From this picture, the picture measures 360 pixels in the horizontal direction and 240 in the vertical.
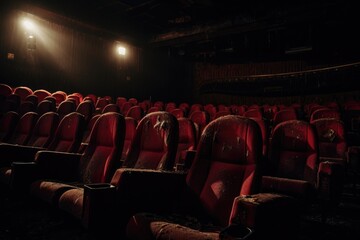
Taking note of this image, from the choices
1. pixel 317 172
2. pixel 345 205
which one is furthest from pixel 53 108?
pixel 345 205

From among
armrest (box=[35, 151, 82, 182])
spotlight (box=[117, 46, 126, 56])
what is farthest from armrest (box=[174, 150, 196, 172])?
spotlight (box=[117, 46, 126, 56])

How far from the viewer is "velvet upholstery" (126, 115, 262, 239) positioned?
4.87 ft

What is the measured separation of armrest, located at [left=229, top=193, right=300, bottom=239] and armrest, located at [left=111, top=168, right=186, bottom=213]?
59 centimetres

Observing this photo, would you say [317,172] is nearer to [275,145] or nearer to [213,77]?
[275,145]

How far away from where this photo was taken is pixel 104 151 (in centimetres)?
243

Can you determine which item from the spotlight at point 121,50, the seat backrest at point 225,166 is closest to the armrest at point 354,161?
the seat backrest at point 225,166

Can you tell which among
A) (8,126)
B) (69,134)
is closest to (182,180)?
(69,134)

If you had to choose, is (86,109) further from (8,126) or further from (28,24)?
(28,24)

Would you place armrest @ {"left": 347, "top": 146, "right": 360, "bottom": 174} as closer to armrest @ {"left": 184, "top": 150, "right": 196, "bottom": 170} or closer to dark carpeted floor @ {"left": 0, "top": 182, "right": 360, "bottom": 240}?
dark carpeted floor @ {"left": 0, "top": 182, "right": 360, "bottom": 240}

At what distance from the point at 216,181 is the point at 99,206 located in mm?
670

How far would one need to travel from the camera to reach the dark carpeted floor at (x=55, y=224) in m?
1.97

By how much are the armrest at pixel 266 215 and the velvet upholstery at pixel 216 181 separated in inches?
7.4

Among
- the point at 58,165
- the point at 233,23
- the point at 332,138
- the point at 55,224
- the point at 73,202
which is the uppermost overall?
the point at 233,23

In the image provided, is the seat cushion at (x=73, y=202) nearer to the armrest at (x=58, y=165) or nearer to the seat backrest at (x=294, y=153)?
the armrest at (x=58, y=165)
